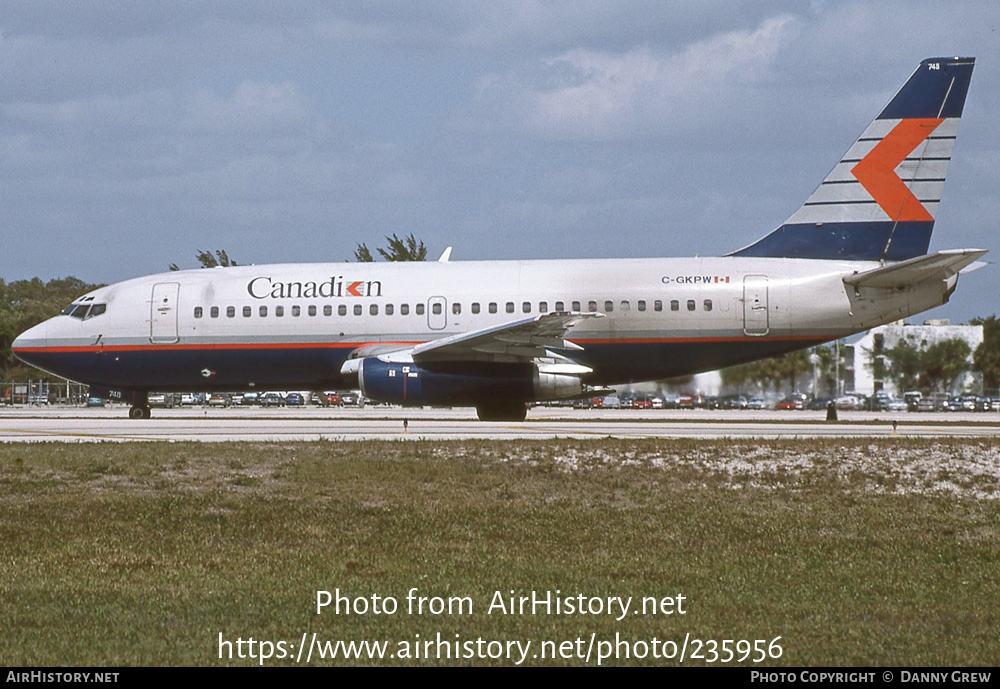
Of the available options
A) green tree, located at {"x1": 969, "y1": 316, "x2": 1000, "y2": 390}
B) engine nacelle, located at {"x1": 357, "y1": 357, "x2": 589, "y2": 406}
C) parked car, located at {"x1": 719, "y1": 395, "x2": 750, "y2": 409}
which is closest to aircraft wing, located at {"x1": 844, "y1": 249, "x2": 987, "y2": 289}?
engine nacelle, located at {"x1": 357, "y1": 357, "x2": 589, "y2": 406}

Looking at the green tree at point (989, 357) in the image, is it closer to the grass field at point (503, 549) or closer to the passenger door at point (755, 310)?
the passenger door at point (755, 310)

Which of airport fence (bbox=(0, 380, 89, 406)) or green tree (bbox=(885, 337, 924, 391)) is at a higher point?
green tree (bbox=(885, 337, 924, 391))

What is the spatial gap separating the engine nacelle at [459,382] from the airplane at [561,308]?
0.04 meters

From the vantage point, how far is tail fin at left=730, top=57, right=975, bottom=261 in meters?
29.1

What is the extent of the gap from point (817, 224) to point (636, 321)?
5.69m

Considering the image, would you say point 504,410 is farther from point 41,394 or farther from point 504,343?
point 41,394

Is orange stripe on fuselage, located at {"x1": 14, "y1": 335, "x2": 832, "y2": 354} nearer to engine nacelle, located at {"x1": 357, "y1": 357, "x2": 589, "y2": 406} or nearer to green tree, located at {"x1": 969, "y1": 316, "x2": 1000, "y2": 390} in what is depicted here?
engine nacelle, located at {"x1": 357, "y1": 357, "x2": 589, "y2": 406}

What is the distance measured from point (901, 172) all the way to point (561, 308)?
9.69 m

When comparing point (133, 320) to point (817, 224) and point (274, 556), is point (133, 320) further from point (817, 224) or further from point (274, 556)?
point (274, 556)

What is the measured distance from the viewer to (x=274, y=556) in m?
11.0

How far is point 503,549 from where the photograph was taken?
11.3m

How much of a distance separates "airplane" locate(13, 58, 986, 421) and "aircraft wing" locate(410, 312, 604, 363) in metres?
0.05

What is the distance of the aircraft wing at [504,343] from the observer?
2691 cm

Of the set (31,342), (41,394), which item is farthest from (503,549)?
(41,394)
